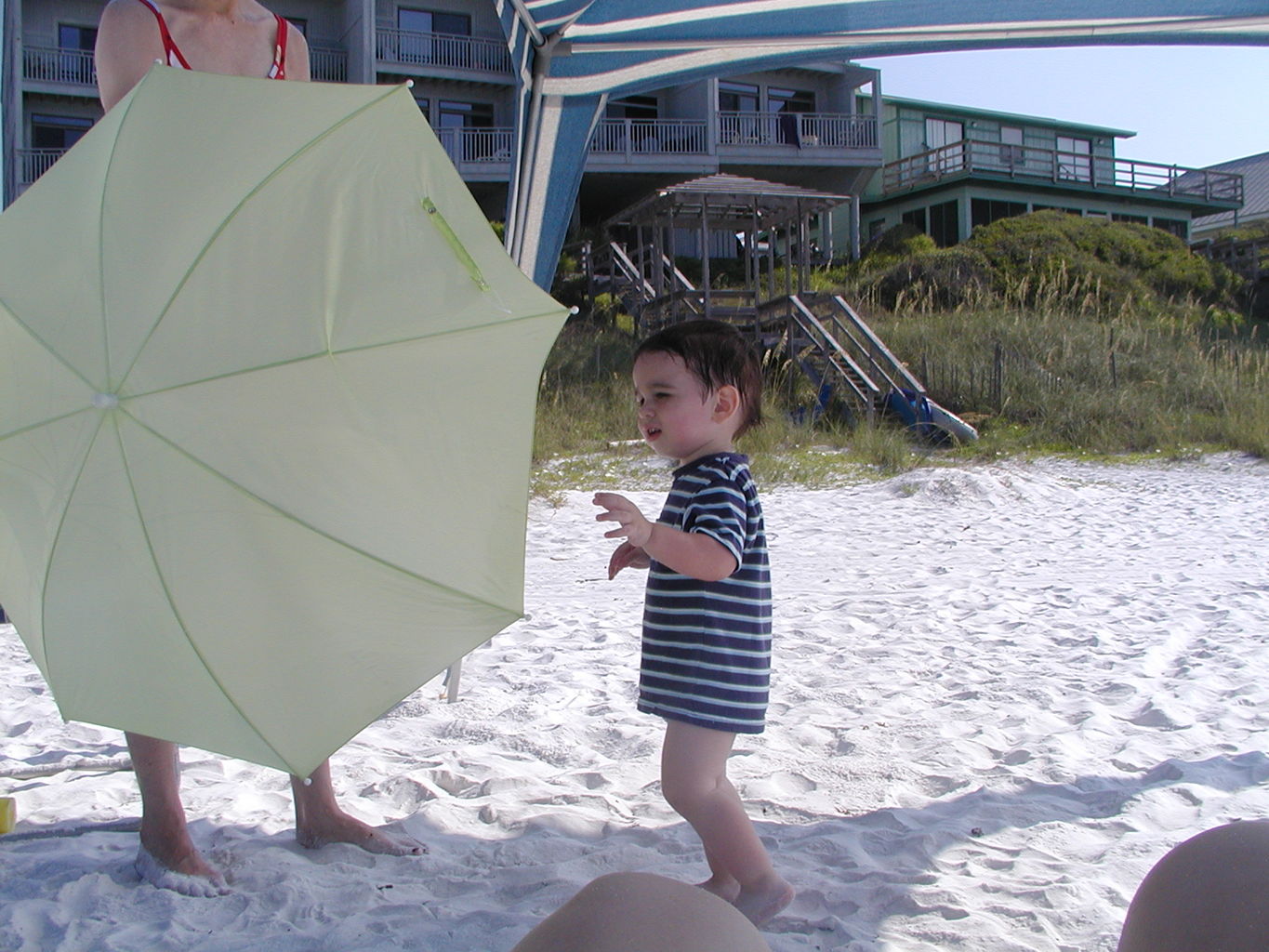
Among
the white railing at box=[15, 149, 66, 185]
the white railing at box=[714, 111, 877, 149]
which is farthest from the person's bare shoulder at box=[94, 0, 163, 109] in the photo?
the white railing at box=[714, 111, 877, 149]

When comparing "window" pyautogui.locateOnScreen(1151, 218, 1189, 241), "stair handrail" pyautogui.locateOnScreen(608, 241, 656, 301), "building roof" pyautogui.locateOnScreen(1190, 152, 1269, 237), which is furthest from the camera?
"building roof" pyautogui.locateOnScreen(1190, 152, 1269, 237)

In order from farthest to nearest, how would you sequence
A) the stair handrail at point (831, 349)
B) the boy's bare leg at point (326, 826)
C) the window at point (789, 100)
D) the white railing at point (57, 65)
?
1. the window at point (789, 100)
2. the white railing at point (57, 65)
3. the stair handrail at point (831, 349)
4. the boy's bare leg at point (326, 826)

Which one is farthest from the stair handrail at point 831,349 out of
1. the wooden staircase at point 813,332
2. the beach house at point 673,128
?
the beach house at point 673,128

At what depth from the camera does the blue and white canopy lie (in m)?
3.12

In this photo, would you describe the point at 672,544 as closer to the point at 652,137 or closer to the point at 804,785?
the point at 804,785

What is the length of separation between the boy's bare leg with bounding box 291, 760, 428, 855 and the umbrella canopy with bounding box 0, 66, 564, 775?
3.10ft

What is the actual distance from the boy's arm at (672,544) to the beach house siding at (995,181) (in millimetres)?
24588

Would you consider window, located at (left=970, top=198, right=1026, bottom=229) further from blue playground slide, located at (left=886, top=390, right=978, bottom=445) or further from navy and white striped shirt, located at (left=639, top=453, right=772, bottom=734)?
navy and white striped shirt, located at (left=639, top=453, right=772, bottom=734)

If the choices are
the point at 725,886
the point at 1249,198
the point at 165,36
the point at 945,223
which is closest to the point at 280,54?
the point at 165,36

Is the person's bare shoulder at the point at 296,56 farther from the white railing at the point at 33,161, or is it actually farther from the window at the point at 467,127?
the white railing at the point at 33,161

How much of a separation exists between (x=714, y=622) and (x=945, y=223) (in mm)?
25267

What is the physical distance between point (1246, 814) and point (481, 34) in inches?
932

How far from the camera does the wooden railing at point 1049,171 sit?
1013 inches

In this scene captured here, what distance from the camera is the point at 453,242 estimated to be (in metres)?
1.82
